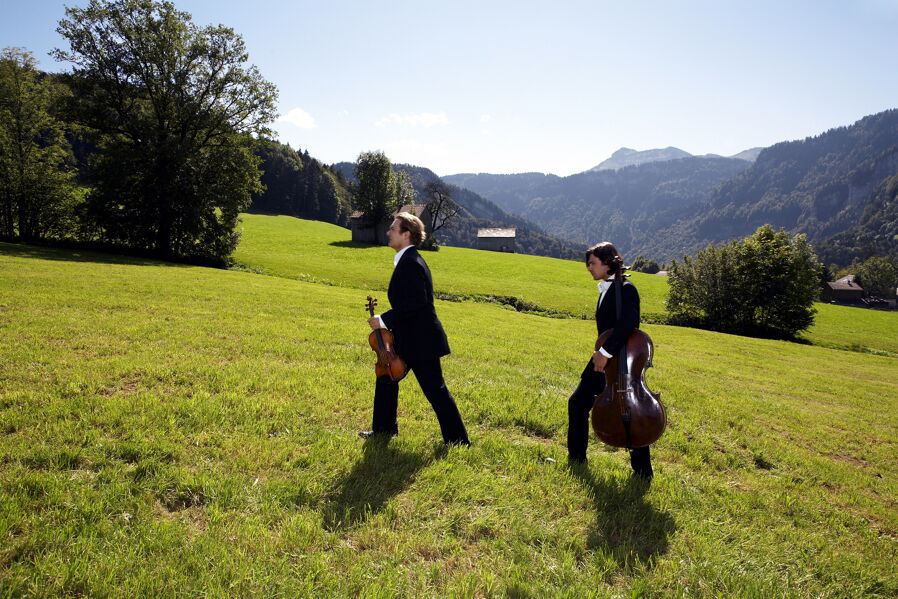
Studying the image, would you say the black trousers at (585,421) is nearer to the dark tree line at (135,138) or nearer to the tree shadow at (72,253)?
the tree shadow at (72,253)

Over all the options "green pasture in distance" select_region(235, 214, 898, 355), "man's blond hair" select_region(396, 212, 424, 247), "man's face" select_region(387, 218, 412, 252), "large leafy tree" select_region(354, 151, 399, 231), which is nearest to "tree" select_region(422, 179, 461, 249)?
"large leafy tree" select_region(354, 151, 399, 231)

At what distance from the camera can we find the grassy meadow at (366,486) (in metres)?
3.25

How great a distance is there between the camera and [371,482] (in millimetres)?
4504

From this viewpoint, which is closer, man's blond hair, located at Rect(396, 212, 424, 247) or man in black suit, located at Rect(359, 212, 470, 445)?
man in black suit, located at Rect(359, 212, 470, 445)

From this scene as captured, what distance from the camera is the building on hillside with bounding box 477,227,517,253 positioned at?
384 ft

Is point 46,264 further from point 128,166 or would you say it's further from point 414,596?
point 414,596

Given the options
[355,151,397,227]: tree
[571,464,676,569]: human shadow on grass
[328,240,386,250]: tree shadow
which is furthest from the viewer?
[355,151,397,227]: tree

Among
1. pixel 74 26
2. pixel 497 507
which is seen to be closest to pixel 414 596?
pixel 497 507

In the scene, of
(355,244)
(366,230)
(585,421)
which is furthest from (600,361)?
(366,230)

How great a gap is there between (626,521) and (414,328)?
309 cm

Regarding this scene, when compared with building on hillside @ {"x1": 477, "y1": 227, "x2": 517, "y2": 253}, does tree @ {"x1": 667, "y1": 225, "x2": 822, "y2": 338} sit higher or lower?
lower

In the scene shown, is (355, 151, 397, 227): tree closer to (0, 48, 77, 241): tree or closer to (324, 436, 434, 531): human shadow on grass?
(0, 48, 77, 241): tree

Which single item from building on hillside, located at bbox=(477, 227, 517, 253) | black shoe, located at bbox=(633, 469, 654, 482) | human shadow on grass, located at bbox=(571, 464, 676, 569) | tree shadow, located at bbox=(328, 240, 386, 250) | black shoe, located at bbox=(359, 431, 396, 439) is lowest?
human shadow on grass, located at bbox=(571, 464, 676, 569)

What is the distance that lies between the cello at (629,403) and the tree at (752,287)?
3651cm
